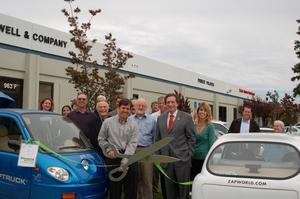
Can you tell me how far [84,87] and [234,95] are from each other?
38.8 metres

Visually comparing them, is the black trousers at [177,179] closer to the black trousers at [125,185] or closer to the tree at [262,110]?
the black trousers at [125,185]

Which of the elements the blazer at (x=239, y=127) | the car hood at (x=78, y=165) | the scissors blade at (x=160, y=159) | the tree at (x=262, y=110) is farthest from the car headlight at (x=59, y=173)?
the tree at (x=262, y=110)

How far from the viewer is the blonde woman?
279 inches

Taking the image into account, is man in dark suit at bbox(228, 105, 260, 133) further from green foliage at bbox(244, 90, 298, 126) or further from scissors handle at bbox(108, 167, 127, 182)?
green foliage at bbox(244, 90, 298, 126)

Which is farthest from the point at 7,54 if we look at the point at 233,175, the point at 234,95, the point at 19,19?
the point at 234,95

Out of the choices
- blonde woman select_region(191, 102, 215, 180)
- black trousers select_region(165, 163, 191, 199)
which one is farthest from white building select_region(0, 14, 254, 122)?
black trousers select_region(165, 163, 191, 199)

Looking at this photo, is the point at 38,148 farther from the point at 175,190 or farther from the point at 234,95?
the point at 234,95

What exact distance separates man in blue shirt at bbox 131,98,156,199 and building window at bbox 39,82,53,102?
12.8 metres

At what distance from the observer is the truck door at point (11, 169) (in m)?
5.71

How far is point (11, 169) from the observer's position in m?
5.90

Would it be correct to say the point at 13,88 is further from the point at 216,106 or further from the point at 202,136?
the point at 216,106

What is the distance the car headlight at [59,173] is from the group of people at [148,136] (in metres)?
0.84

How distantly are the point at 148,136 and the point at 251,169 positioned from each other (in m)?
2.62

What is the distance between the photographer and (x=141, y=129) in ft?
23.8
